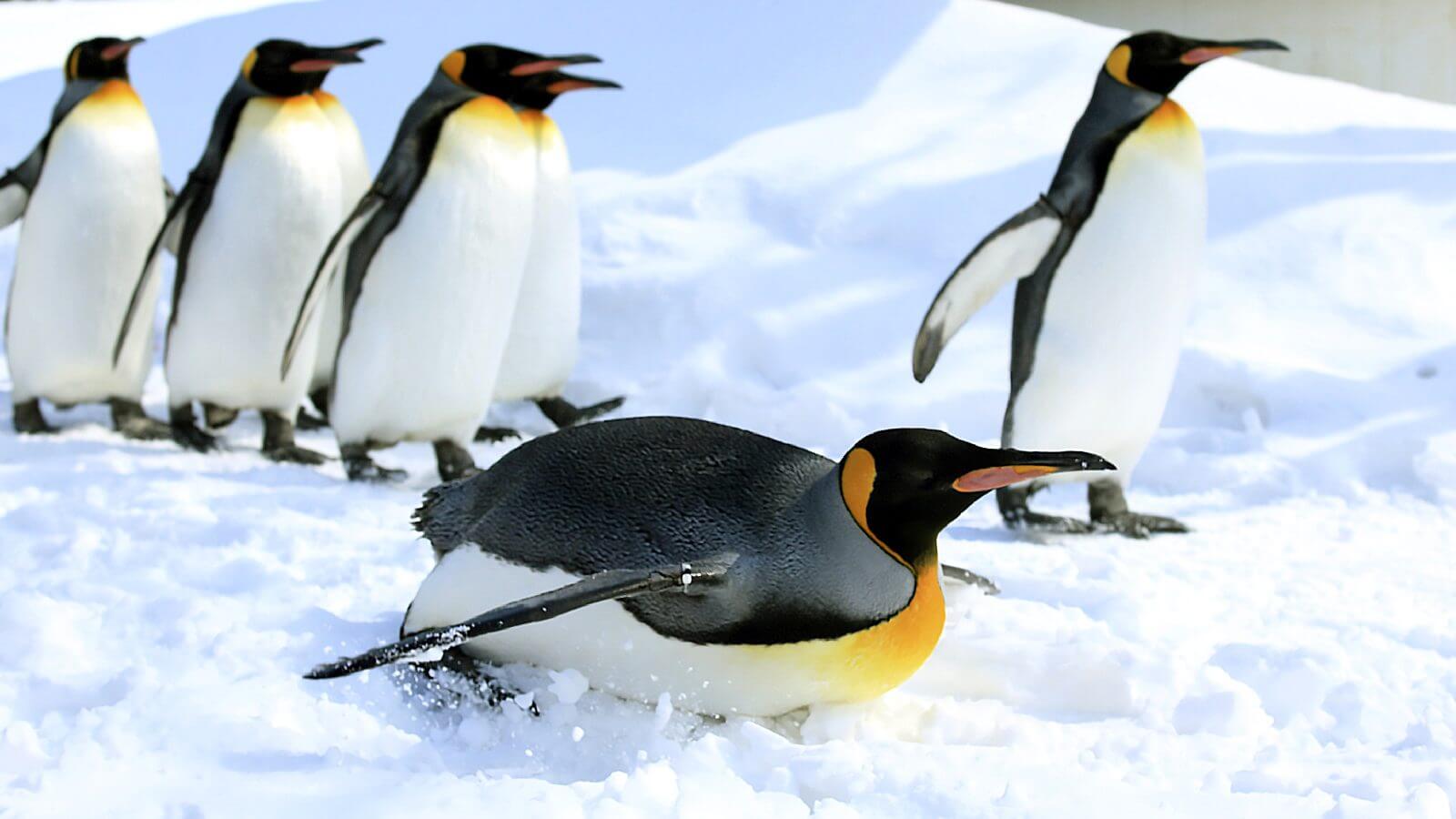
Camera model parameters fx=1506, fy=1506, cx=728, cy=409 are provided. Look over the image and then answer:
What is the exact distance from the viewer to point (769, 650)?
5.60ft

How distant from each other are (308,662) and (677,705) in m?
0.49

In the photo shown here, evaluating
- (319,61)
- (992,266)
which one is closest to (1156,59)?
(992,266)

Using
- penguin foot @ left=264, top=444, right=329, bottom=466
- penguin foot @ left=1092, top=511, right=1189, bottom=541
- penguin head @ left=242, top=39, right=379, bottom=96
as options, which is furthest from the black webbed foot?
penguin foot @ left=1092, top=511, right=1189, bottom=541

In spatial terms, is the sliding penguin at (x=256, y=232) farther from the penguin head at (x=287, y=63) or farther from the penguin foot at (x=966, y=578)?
the penguin foot at (x=966, y=578)

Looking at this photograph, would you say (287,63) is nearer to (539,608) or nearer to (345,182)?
(345,182)

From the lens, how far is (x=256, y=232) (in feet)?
13.3

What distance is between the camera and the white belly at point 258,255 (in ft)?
13.3

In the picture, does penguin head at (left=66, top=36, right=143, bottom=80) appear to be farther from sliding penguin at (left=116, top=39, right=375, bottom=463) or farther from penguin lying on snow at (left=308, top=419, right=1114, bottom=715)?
penguin lying on snow at (left=308, top=419, right=1114, bottom=715)

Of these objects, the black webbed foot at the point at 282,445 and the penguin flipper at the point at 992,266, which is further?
the black webbed foot at the point at 282,445

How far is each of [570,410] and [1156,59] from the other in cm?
198

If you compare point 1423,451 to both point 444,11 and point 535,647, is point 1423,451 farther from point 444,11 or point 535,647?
point 444,11

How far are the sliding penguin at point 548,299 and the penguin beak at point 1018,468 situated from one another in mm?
2791

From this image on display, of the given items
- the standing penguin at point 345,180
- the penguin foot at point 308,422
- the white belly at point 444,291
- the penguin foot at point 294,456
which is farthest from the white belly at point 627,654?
the penguin foot at point 308,422

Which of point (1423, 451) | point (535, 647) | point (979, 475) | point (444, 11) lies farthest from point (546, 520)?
point (444, 11)
